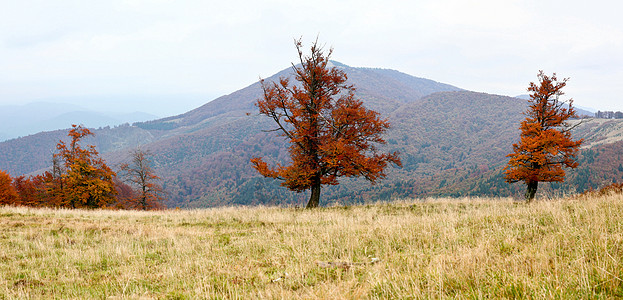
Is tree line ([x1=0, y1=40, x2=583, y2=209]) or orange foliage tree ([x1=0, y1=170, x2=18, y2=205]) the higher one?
tree line ([x1=0, y1=40, x2=583, y2=209])

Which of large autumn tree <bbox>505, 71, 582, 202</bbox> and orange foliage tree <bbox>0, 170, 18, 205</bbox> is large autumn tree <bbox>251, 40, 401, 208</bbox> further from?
orange foliage tree <bbox>0, 170, 18, 205</bbox>

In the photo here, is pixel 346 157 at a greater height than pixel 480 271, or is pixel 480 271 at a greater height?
pixel 346 157

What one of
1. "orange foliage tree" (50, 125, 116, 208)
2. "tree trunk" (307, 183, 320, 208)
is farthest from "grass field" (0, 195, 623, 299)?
"orange foliage tree" (50, 125, 116, 208)

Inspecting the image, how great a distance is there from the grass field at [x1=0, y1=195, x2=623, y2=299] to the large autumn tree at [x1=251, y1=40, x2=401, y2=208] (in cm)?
886

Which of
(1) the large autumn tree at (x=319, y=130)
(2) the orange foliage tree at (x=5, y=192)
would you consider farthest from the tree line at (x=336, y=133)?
(2) the orange foliage tree at (x=5, y=192)

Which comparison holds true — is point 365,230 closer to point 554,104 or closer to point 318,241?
point 318,241

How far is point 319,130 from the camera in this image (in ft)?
60.8

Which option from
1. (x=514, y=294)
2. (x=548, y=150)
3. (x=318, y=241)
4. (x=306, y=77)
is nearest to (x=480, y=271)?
(x=514, y=294)

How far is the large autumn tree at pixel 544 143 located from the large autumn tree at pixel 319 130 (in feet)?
35.3

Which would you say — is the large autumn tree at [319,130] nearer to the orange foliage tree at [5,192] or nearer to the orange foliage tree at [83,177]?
the orange foliage tree at [83,177]

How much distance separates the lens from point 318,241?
271 inches

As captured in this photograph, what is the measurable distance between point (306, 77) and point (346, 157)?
18.8 ft

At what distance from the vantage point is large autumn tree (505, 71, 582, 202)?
21.4 meters

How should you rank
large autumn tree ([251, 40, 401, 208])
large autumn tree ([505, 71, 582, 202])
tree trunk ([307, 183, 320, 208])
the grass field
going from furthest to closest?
large autumn tree ([505, 71, 582, 202]) → tree trunk ([307, 183, 320, 208]) → large autumn tree ([251, 40, 401, 208]) → the grass field
